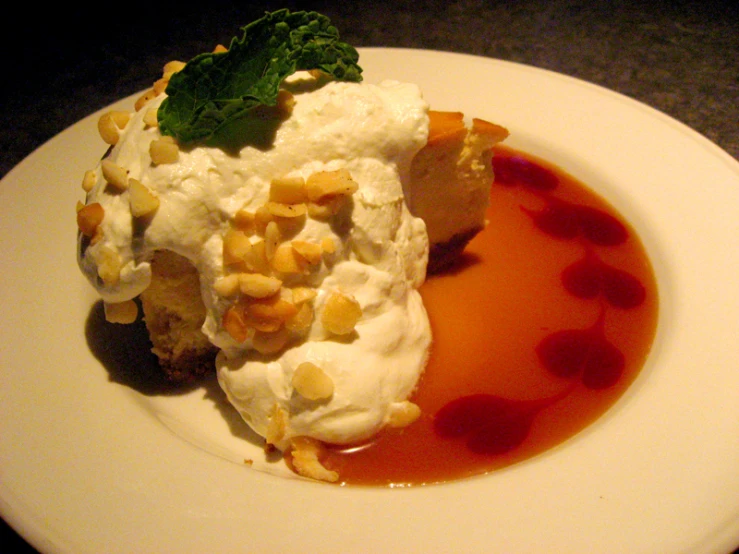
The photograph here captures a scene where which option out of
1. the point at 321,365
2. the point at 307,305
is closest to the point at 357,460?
the point at 321,365

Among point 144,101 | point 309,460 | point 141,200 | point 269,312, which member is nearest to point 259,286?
point 269,312

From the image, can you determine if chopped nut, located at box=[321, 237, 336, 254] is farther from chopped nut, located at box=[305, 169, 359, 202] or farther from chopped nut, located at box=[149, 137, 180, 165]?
chopped nut, located at box=[149, 137, 180, 165]

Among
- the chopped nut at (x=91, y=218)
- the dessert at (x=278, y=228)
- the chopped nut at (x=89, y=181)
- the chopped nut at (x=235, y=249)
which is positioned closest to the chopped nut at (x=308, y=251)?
the dessert at (x=278, y=228)

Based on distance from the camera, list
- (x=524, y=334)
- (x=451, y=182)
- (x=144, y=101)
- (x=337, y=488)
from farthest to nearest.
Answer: (x=451, y=182) < (x=524, y=334) < (x=144, y=101) < (x=337, y=488)

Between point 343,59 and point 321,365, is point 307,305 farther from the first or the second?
point 343,59

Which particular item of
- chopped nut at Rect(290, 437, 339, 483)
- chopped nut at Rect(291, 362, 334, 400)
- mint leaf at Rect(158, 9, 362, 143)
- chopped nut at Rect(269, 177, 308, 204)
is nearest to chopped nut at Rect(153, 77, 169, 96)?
mint leaf at Rect(158, 9, 362, 143)

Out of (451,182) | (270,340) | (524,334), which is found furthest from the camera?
(451,182)

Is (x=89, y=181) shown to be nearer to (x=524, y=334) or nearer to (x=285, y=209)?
(x=285, y=209)
